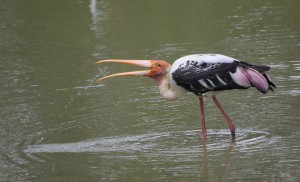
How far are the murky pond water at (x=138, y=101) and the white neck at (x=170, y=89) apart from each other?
0.42 m

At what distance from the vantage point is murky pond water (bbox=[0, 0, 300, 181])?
868 centimetres

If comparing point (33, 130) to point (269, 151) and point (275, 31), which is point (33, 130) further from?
point (275, 31)

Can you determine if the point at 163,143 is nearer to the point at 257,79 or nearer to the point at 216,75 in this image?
the point at 216,75

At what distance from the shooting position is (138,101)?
11.5 metres

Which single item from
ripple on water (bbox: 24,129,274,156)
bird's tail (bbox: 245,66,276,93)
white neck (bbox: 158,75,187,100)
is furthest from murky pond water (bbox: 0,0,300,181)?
bird's tail (bbox: 245,66,276,93)

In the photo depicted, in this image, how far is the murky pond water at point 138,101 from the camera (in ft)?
28.5

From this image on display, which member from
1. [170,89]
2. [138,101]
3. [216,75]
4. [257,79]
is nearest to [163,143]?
[170,89]

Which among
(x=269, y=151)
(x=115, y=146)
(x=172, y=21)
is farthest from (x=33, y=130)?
(x=172, y=21)

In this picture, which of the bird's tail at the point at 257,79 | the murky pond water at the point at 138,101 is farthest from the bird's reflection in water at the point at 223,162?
the bird's tail at the point at 257,79

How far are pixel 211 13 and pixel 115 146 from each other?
8707 millimetres

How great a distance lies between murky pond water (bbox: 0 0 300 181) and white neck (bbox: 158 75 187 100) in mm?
425

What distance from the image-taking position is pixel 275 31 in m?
15.4

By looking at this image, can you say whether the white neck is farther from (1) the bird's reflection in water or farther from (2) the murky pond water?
(1) the bird's reflection in water

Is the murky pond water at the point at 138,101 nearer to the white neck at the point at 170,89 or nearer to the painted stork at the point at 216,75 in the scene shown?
the white neck at the point at 170,89
